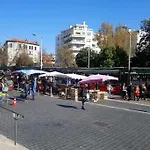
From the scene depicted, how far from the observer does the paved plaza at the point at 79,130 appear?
9.59 m

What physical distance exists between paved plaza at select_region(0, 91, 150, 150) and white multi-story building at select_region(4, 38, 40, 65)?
6351 centimetres

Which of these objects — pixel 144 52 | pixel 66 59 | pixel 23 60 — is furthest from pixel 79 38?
pixel 144 52

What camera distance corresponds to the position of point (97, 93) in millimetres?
23547

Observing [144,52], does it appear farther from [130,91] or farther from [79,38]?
[79,38]

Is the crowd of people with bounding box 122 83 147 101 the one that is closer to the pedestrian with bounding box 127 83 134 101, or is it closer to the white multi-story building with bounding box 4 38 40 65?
the pedestrian with bounding box 127 83 134 101

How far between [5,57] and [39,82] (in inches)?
1806

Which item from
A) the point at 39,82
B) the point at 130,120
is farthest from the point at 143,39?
the point at 130,120

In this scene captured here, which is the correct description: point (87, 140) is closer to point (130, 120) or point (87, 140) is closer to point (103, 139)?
point (103, 139)

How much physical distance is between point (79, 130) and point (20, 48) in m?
69.9

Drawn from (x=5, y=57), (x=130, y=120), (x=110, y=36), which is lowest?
(x=130, y=120)

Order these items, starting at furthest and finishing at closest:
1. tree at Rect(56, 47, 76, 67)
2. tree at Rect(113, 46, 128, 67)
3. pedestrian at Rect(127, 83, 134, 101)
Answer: tree at Rect(56, 47, 76, 67) → tree at Rect(113, 46, 128, 67) → pedestrian at Rect(127, 83, 134, 101)

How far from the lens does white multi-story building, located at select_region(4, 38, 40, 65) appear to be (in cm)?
8240

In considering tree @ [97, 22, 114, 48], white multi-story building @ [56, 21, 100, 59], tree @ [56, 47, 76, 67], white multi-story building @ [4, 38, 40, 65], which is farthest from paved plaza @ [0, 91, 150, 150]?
white multi-story building @ [56, 21, 100, 59]

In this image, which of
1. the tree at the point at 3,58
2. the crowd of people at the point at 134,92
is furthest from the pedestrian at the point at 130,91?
the tree at the point at 3,58
